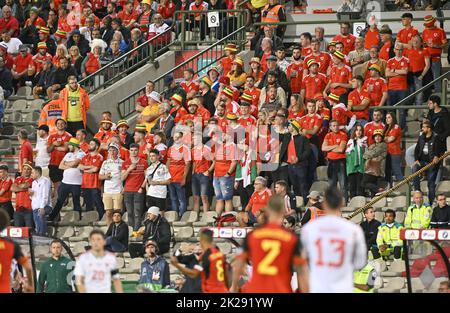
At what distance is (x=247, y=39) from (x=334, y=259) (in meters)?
15.1

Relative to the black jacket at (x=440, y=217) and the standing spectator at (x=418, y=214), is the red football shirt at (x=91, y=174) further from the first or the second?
the black jacket at (x=440, y=217)

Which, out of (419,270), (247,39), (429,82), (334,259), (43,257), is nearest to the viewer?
(334,259)

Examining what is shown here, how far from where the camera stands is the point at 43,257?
1886 centimetres

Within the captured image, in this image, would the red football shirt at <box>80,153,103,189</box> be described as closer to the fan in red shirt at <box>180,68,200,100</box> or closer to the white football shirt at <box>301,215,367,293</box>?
the fan in red shirt at <box>180,68,200,100</box>

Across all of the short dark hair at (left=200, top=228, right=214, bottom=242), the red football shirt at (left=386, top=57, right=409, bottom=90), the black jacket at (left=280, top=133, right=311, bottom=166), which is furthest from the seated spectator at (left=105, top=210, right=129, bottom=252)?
the short dark hair at (left=200, top=228, right=214, bottom=242)

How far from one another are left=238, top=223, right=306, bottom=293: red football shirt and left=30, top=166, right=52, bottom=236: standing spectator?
10967 mm

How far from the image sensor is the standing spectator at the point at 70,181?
2530 cm

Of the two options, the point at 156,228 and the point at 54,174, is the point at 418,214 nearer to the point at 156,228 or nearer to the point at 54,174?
the point at 156,228

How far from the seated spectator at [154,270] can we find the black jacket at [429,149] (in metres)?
5.16

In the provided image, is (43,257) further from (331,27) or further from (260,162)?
(331,27)

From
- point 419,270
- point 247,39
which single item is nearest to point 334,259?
point 419,270

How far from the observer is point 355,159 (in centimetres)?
2352

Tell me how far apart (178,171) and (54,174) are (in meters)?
2.71

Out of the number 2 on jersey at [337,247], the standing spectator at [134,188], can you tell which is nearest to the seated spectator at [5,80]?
the standing spectator at [134,188]
